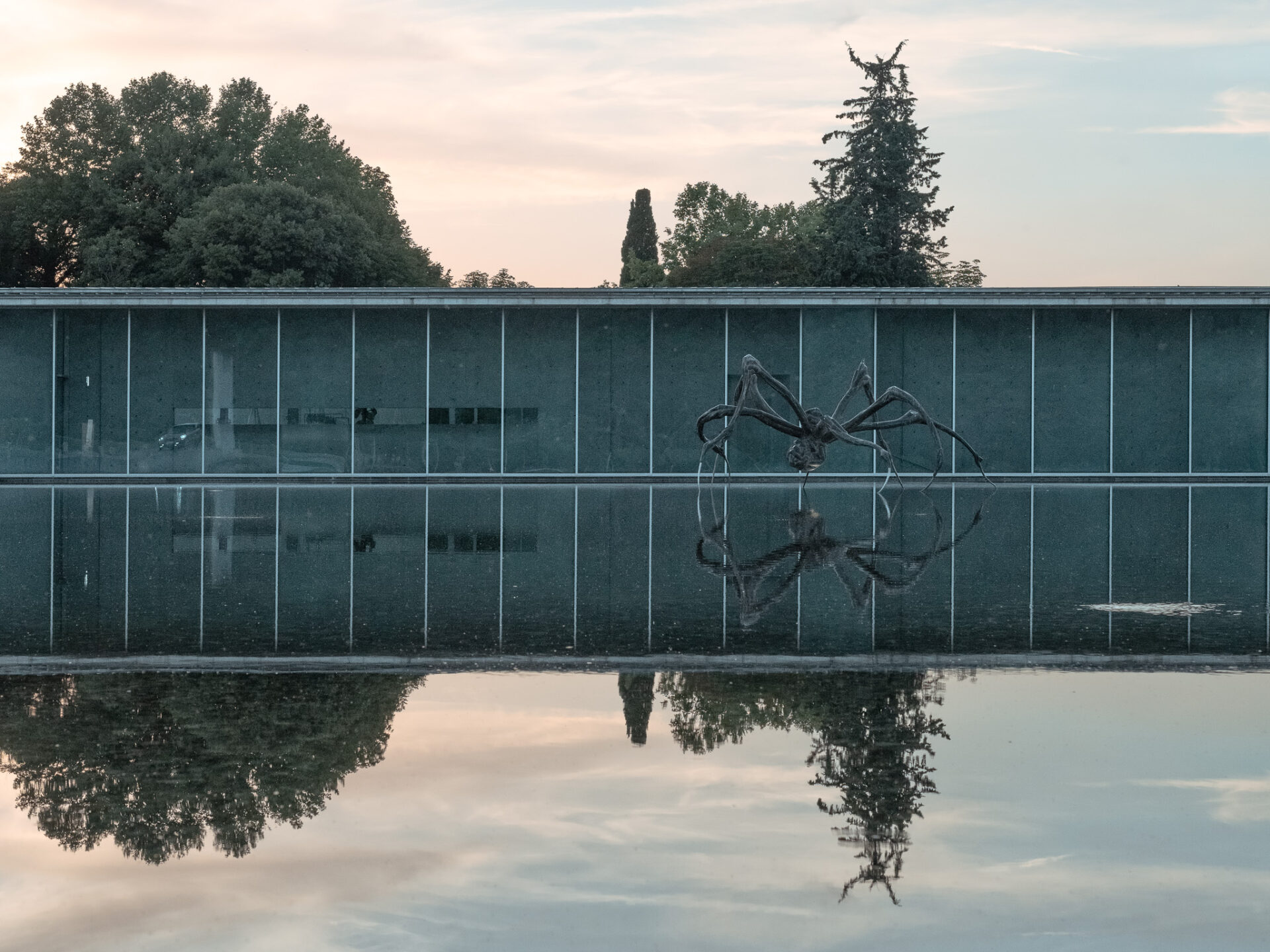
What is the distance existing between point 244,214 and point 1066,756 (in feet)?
158

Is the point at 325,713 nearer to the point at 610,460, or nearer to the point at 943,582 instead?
the point at 943,582

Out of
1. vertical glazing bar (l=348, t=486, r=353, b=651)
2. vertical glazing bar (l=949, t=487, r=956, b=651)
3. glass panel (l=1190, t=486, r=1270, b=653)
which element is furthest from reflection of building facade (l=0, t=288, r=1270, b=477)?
vertical glazing bar (l=949, t=487, r=956, b=651)

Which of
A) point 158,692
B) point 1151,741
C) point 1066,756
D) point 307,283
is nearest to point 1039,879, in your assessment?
point 1066,756

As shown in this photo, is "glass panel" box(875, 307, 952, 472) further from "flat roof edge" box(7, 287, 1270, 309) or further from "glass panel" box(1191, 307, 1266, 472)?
"glass panel" box(1191, 307, 1266, 472)

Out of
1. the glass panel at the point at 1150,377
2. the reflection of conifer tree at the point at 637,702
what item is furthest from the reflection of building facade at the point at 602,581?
the glass panel at the point at 1150,377

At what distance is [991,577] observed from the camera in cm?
1156

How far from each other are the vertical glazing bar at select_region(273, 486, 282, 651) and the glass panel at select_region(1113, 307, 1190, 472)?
17643 mm

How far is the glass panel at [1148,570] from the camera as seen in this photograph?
8484 millimetres

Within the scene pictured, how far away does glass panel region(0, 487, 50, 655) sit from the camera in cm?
831

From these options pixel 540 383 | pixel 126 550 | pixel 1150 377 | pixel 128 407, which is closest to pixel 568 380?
pixel 540 383

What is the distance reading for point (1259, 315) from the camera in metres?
31.8

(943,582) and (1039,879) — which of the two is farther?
(943,582)

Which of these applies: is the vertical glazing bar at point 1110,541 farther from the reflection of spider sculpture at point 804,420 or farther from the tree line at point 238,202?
the tree line at point 238,202

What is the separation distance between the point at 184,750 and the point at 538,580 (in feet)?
20.2
